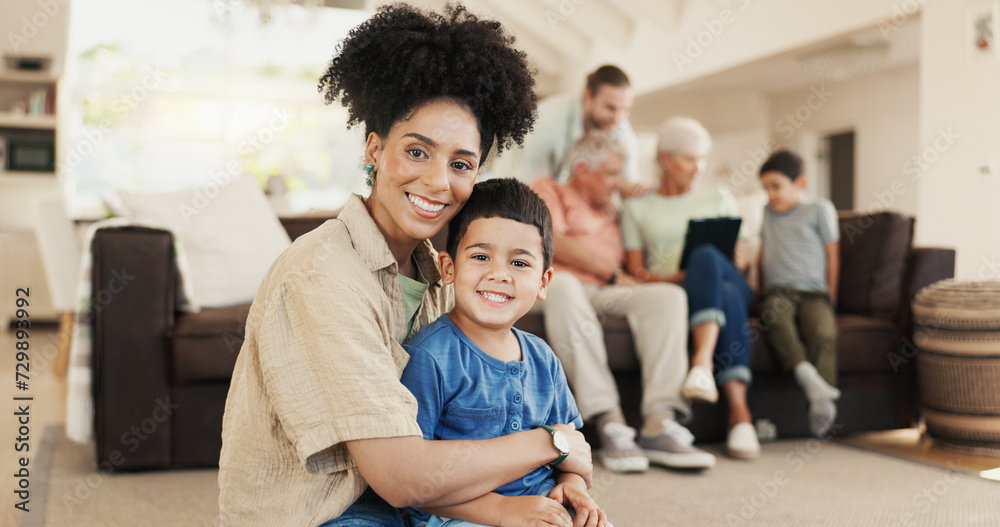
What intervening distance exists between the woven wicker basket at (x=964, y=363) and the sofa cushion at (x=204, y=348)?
228 cm

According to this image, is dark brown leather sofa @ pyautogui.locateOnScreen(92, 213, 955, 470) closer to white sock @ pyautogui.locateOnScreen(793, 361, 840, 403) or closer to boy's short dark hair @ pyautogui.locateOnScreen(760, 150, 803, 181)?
white sock @ pyautogui.locateOnScreen(793, 361, 840, 403)

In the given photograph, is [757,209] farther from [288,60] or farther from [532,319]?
[288,60]

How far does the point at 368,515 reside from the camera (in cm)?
104

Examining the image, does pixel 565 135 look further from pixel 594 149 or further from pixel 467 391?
pixel 467 391

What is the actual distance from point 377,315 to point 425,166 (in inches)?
8.8

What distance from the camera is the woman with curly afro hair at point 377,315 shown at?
92cm

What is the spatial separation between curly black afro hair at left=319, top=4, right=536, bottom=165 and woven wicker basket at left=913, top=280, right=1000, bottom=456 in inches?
83.7

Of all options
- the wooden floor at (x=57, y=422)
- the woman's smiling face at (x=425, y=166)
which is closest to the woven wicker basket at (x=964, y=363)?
the wooden floor at (x=57, y=422)

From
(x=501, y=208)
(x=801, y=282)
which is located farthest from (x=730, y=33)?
(x=501, y=208)

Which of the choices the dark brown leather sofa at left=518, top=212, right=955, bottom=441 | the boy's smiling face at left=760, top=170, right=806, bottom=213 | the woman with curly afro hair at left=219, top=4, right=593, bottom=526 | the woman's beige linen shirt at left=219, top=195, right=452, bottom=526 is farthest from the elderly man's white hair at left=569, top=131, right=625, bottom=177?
the woman's beige linen shirt at left=219, top=195, right=452, bottom=526

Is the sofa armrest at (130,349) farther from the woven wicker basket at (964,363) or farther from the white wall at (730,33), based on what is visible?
the white wall at (730,33)

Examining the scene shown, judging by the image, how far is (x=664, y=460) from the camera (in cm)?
235

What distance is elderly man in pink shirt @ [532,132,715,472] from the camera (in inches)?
92.6

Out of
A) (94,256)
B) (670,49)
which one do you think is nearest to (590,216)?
(94,256)
